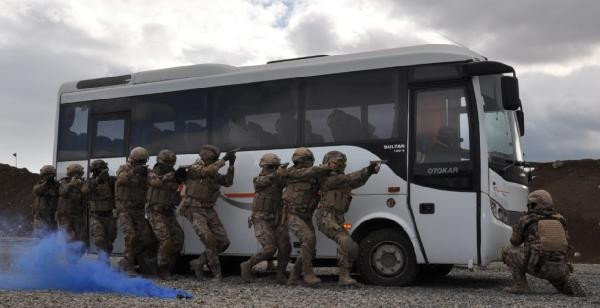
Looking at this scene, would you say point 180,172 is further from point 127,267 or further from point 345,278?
point 345,278

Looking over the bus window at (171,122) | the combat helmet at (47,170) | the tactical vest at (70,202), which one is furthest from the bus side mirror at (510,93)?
the combat helmet at (47,170)

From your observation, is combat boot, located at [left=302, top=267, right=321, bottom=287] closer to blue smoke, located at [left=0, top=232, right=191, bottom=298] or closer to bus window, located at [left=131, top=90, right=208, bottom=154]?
blue smoke, located at [left=0, top=232, right=191, bottom=298]

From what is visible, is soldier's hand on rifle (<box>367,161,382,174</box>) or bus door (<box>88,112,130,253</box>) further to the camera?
bus door (<box>88,112,130,253</box>)

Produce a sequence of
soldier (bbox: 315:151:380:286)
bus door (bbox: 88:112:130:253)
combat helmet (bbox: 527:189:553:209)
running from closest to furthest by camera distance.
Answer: combat helmet (bbox: 527:189:553:209) < soldier (bbox: 315:151:380:286) < bus door (bbox: 88:112:130:253)

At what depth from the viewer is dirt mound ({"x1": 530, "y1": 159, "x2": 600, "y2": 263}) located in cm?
2383

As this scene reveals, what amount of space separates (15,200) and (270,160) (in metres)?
34.0

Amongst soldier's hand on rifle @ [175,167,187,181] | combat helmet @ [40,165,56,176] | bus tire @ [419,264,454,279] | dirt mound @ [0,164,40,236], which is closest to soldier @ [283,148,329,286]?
soldier's hand on rifle @ [175,167,187,181]

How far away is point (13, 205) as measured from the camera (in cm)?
4097

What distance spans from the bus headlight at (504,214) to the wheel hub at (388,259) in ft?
4.42

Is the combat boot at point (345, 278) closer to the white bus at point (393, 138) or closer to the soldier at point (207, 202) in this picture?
the white bus at point (393, 138)

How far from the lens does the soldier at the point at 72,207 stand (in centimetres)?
1334

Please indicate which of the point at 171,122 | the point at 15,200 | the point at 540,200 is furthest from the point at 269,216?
the point at 15,200

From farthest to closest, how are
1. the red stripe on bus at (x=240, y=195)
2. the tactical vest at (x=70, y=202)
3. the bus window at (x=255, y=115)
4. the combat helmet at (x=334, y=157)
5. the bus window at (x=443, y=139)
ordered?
the tactical vest at (x=70, y=202)
the red stripe on bus at (x=240, y=195)
the bus window at (x=255, y=115)
the combat helmet at (x=334, y=157)
the bus window at (x=443, y=139)

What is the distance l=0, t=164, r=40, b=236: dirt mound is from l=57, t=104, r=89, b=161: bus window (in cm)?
2275
